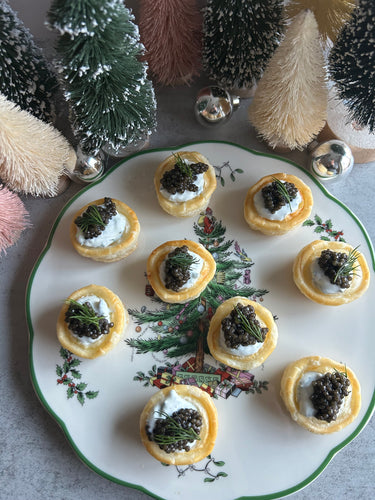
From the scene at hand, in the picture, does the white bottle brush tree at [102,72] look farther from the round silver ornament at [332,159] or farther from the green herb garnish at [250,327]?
the green herb garnish at [250,327]

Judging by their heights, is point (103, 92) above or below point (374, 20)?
below

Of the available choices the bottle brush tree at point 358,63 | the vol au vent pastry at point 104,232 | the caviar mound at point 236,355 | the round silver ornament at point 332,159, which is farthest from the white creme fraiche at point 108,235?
the bottle brush tree at point 358,63

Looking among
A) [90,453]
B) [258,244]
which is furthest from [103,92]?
[90,453]

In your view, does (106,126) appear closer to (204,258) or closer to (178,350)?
(204,258)

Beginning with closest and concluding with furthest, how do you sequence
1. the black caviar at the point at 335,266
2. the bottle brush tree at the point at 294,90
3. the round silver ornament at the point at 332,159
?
the bottle brush tree at the point at 294,90 → the black caviar at the point at 335,266 → the round silver ornament at the point at 332,159

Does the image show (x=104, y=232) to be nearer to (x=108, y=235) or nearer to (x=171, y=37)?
(x=108, y=235)

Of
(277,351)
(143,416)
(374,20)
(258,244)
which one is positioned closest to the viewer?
(374,20)

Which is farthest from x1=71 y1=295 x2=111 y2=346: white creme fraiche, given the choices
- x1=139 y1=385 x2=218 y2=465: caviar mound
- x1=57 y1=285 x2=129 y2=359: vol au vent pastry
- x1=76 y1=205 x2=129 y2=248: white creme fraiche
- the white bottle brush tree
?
the white bottle brush tree
